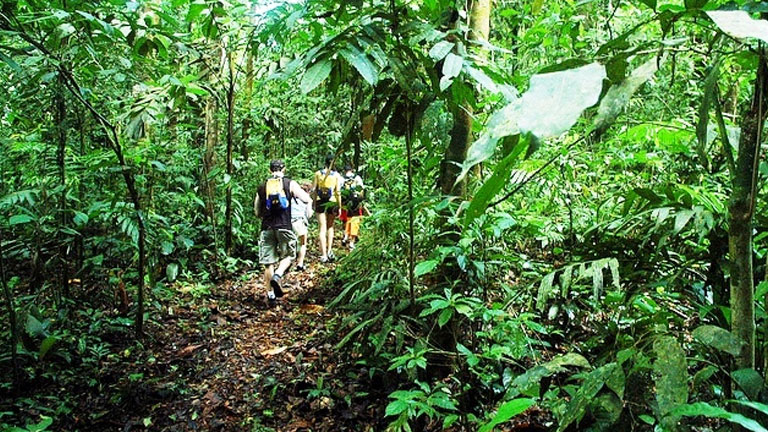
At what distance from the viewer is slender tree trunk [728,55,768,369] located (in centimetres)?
113

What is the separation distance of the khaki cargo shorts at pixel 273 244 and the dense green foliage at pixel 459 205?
0.85 metres

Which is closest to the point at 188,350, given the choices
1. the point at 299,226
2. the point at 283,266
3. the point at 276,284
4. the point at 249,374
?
the point at 249,374

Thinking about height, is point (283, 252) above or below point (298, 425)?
above

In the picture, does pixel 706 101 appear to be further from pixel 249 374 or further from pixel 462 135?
pixel 249 374

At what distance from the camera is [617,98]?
0.69m

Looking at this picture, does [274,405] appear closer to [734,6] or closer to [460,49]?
[460,49]

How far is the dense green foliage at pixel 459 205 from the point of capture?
1.20 m

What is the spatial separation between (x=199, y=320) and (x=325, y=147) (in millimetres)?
6999

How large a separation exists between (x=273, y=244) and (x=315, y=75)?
4.38m

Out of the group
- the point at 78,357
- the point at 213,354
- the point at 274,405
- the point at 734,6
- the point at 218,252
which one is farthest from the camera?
the point at 218,252

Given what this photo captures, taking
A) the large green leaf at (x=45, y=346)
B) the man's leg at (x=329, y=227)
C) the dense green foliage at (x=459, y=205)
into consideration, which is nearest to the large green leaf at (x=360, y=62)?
the dense green foliage at (x=459, y=205)

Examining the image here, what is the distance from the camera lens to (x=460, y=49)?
2.39 m

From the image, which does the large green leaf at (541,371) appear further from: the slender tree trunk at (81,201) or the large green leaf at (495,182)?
the slender tree trunk at (81,201)

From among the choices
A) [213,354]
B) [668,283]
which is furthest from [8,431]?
[668,283]
